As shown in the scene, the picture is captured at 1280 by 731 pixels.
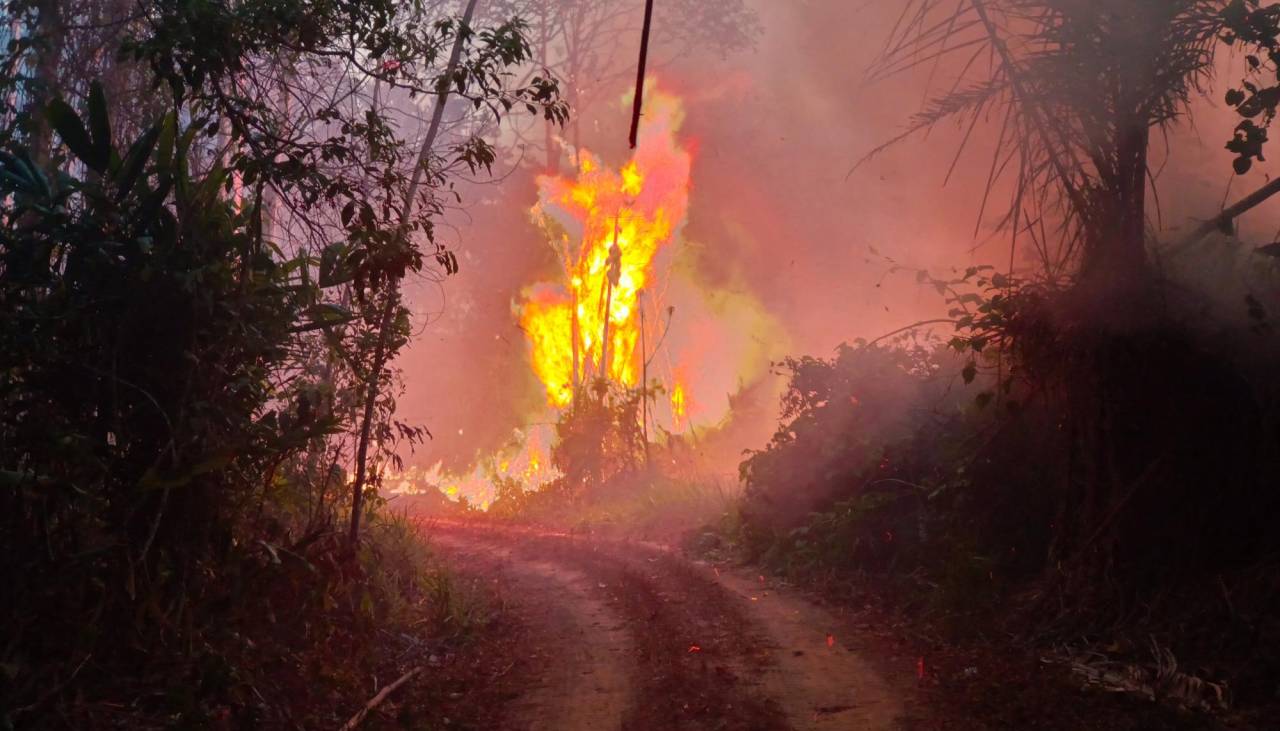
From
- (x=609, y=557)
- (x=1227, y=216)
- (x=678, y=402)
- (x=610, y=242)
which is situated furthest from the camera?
(x=678, y=402)

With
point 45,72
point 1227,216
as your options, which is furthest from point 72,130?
point 1227,216

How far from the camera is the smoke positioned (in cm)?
2166

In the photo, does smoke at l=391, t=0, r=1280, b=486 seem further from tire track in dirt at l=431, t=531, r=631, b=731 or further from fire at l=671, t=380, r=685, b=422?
tire track in dirt at l=431, t=531, r=631, b=731

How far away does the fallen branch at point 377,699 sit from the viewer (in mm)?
7199

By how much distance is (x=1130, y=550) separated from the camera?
28.9ft

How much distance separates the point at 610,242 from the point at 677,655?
20575mm

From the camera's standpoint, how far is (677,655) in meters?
9.45

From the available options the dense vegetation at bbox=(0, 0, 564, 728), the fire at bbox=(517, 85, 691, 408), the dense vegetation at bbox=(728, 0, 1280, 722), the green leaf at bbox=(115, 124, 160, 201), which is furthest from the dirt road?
the fire at bbox=(517, 85, 691, 408)

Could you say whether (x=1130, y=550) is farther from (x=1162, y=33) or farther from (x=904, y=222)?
(x=904, y=222)

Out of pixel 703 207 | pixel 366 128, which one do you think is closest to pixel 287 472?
pixel 366 128

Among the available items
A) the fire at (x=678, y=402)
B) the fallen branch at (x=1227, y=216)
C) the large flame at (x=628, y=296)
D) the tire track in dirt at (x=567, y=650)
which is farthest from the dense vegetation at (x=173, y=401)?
the fire at (x=678, y=402)

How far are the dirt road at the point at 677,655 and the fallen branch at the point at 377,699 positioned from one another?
1.03 metres

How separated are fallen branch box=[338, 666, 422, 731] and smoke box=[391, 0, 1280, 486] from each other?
11.6 m

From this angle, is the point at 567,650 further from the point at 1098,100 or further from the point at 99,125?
the point at 1098,100
